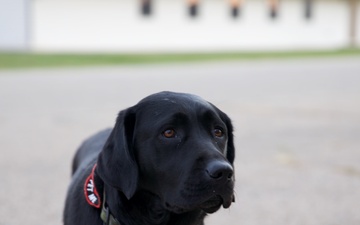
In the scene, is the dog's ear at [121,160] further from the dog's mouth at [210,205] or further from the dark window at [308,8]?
the dark window at [308,8]

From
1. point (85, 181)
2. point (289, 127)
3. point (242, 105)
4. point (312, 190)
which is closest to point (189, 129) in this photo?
point (85, 181)

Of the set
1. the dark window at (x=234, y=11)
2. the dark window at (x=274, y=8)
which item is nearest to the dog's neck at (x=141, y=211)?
the dark window at (x=234, y=11)

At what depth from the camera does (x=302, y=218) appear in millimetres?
6000

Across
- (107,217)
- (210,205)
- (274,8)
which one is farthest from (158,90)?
(274,8)

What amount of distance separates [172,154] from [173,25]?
38.4 m

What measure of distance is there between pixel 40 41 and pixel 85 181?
32.8 metres

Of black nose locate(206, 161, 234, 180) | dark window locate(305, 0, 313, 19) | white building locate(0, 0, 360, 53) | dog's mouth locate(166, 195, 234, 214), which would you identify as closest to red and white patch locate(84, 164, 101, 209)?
dog's mouth locate(166, 195, 234, 214)

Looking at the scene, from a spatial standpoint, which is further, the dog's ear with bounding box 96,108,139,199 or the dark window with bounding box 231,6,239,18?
the dark window with bounding box 231,6,239,18

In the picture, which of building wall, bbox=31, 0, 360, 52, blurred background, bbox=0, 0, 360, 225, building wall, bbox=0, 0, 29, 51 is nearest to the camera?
blurred background, bbox=0, 0, 360, 225

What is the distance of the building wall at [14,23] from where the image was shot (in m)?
35.2

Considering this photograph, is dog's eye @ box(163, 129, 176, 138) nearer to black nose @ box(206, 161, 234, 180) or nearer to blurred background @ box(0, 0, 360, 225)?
black nose @ box(206, 161, 234, 180)

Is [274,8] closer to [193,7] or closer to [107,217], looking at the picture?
[193,7]

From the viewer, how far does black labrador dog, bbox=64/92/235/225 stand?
335 cm

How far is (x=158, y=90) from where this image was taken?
16469mm
